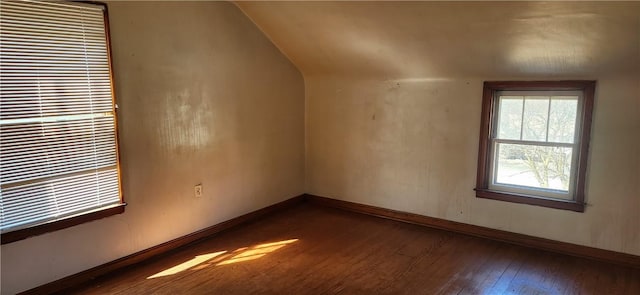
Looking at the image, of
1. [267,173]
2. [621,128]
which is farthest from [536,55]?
[267,173]

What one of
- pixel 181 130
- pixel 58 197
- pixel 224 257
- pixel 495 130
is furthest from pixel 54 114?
pixel 495 130

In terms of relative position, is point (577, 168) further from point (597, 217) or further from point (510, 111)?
point (510, 111)

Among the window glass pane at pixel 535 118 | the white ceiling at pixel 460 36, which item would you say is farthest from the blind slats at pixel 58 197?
the window glass pane at pixel 535 118

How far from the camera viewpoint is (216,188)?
12.0ft

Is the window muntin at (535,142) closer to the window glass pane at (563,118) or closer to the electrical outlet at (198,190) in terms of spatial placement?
the window glass pane at (563,118)

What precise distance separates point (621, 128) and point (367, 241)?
7.08 ft

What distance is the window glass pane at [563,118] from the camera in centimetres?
322

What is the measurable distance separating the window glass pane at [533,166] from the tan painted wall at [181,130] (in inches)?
86.5

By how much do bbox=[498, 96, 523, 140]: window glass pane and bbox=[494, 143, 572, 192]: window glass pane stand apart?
0.32 feet

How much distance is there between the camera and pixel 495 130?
3.56m

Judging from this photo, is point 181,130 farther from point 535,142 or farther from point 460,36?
point 535,142

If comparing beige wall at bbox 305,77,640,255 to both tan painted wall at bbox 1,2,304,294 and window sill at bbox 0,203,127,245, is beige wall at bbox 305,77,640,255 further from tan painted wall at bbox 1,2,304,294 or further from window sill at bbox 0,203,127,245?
window sill at bbox 0,203,127,245

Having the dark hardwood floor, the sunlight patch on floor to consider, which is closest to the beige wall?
the dark hardwood floor

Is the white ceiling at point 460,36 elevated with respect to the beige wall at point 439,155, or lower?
elevated
